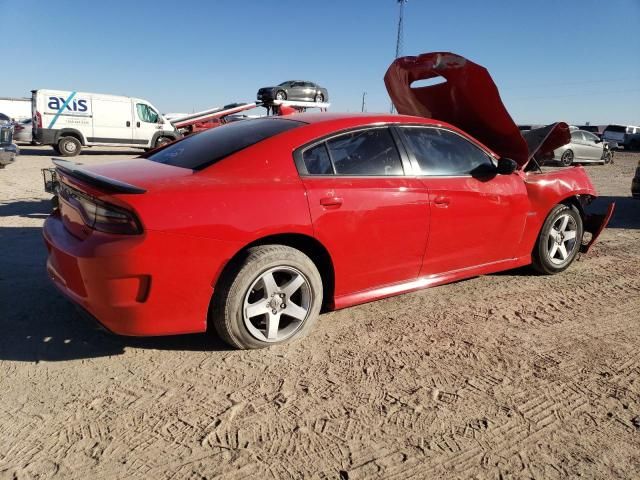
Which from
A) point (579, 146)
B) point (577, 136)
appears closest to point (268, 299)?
point (579, 146)

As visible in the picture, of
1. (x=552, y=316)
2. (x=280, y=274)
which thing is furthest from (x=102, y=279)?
(x=552, y=316)

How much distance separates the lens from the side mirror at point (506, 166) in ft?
12.3

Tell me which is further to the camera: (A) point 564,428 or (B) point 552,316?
(B) point 552,316

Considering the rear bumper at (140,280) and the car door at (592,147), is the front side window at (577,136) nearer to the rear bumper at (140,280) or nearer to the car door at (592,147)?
the car door at (592,147)

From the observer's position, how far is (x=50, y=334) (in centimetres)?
307

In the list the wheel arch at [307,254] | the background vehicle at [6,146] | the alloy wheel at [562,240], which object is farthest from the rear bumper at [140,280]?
the background vehicle at [6,146]

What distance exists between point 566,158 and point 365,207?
17.9 meters

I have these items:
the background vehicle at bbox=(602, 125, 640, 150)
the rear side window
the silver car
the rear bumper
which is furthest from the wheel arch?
the background vehicle at bbox=(602, 125, 640, 150)

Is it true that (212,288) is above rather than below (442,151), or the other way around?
below

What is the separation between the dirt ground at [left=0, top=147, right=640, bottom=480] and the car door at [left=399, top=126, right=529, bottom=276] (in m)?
0.44

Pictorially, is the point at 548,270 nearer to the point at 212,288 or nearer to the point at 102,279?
the point at 212,288

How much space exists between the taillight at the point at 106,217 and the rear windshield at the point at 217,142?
590 mm

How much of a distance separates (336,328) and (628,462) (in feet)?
5.95

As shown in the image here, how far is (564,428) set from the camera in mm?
2279
